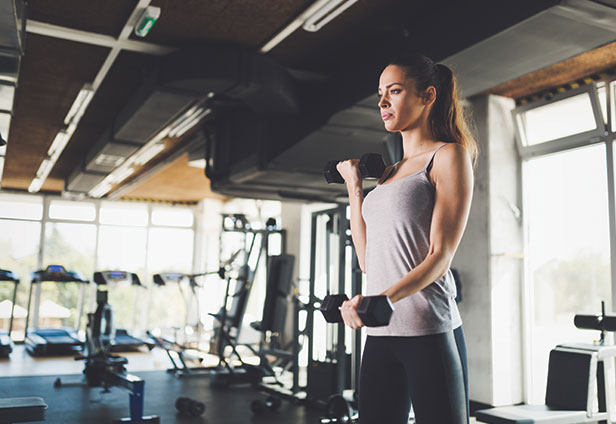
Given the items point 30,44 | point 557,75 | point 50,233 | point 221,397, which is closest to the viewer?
point 30,44

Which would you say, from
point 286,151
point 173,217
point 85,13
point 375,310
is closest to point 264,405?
point 286,151

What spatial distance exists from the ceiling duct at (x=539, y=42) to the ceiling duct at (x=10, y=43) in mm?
2415

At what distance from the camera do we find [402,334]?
1127mm

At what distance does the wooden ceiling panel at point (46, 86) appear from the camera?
4.61 metres

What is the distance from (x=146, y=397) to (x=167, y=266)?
7.15 metres

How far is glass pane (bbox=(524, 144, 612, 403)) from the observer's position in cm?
505

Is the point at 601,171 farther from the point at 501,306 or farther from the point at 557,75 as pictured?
the point at 501,306

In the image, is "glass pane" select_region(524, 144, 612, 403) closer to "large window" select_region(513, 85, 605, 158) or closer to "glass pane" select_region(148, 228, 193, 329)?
"large window" select_region(513, 85, 605, 158)

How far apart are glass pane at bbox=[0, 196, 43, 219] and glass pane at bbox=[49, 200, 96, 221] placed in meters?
0.25

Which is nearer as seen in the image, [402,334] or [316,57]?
[402,334]

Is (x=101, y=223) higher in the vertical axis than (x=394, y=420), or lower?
higher

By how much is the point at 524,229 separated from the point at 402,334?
16.1 ft

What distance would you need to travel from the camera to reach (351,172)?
4.28ft

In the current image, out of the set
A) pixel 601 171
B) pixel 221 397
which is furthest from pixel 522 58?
pixel 221 397
